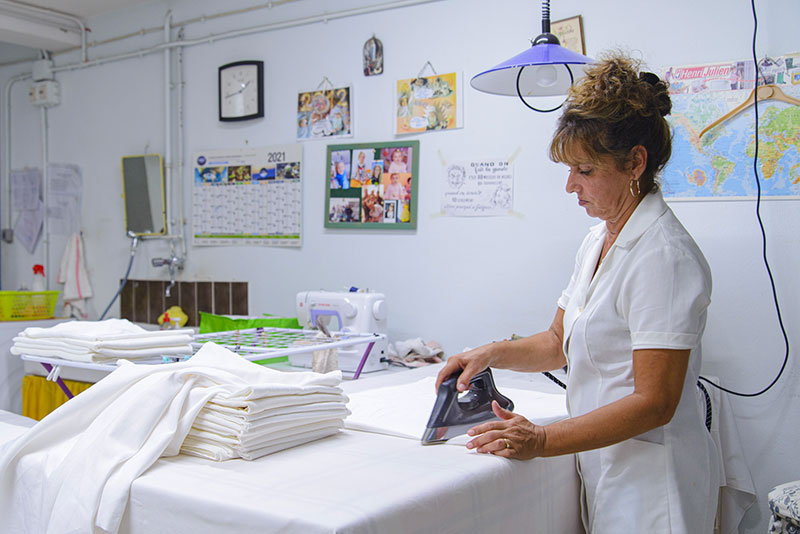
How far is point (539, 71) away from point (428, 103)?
2.91 ft

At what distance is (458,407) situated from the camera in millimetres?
1376

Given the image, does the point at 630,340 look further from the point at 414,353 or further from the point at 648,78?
the point at 414,353

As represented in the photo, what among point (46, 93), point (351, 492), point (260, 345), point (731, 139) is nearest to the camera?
point (351, 492)

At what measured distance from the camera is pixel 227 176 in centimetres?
364

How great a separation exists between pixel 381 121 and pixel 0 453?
2.13 metres

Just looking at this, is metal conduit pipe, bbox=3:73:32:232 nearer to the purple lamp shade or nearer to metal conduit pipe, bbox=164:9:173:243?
metal conduit pipe, bbox=164:9:173:243

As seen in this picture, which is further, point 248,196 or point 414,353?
point 248,196

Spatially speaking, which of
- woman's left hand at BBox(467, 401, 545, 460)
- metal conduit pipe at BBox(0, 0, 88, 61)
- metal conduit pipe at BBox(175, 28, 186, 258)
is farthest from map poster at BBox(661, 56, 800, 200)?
metal conduit pipe at BBox(0, 0, 88, 61)

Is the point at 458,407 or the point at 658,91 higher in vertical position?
the point at 658,91

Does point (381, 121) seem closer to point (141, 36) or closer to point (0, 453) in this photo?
point (141, 36)

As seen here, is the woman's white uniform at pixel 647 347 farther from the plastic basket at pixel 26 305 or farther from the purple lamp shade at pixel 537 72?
the plastic basket at pixel 26 305

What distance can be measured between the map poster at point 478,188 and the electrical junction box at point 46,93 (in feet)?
8.95

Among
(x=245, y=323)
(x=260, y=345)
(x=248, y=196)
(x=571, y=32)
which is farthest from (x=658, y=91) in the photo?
(x=248, y=196)

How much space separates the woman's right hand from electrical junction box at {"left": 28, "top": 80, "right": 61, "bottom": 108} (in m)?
3.84
